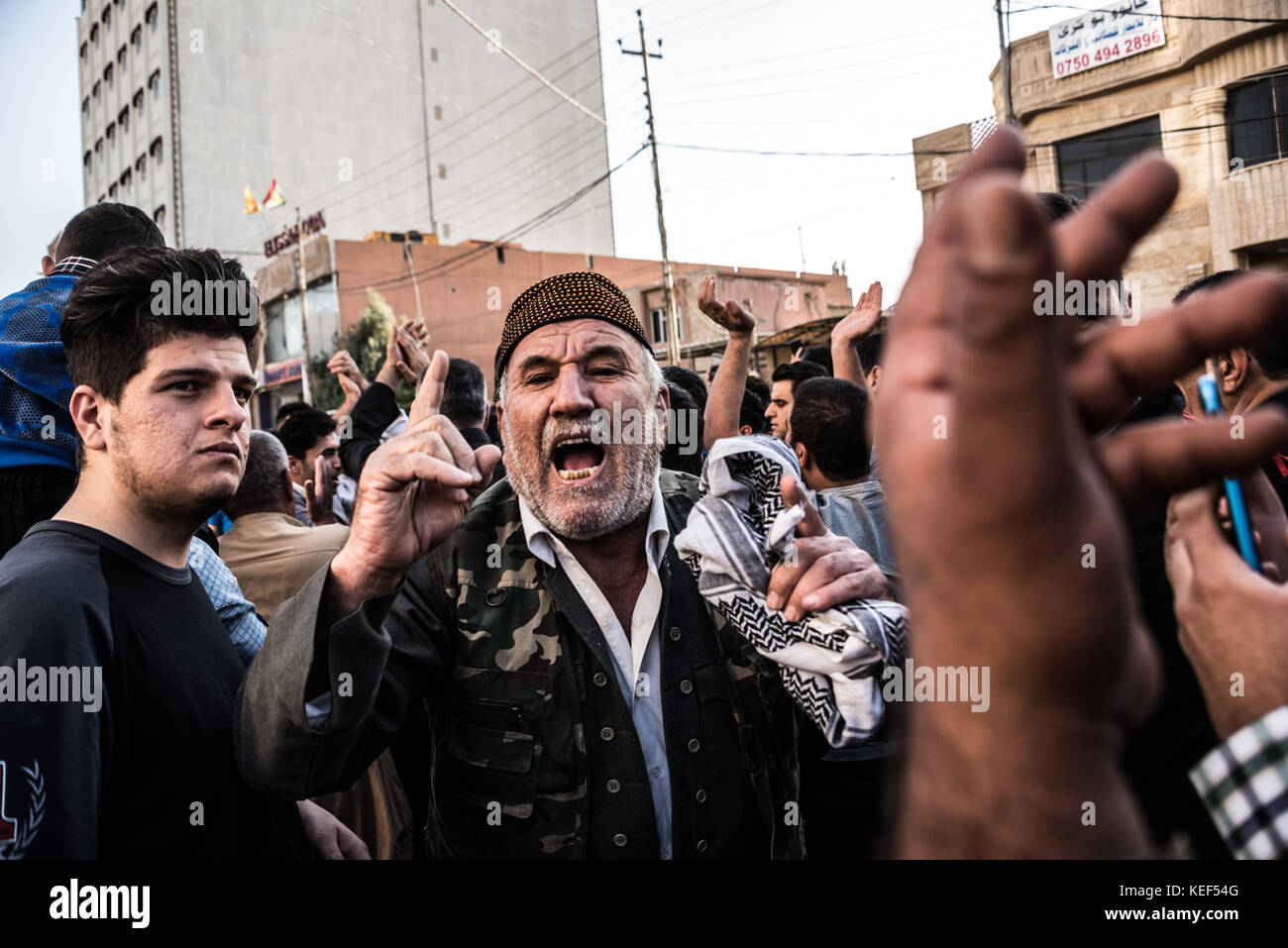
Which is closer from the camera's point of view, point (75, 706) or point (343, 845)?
point (75, 706)

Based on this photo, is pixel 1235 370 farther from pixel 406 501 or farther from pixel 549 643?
pixel 406 501

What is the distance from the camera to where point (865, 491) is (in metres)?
2.75

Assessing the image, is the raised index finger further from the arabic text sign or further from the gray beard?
the arabic text sign

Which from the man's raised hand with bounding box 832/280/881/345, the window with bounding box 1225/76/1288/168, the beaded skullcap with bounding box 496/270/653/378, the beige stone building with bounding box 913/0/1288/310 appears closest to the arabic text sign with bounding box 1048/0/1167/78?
the beige stone building with bounding box 913/0/1288/310

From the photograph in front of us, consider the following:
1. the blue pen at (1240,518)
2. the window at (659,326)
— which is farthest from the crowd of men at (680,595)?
the window at (659,326)

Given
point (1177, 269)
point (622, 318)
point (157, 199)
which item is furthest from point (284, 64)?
point (622, 318)

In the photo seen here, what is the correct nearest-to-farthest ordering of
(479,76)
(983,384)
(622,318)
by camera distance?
(983,384)
(622,318)
(479,76)

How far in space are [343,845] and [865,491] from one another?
189 centimetres

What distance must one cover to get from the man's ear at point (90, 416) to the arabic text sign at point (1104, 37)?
63.1 feet

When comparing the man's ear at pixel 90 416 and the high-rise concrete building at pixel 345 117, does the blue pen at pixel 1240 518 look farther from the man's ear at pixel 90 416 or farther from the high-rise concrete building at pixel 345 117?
the high-rise concrete building at pixel 345 117

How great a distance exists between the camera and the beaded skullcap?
2229 mm

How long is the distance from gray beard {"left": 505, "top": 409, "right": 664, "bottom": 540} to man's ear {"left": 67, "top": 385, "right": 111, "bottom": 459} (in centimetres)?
92

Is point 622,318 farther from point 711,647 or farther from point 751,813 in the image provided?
point 751,813

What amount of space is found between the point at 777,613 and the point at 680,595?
0.57 meters
